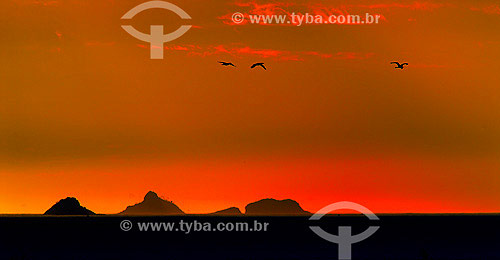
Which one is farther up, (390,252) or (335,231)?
(335,231)

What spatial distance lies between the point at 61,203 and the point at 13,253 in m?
105

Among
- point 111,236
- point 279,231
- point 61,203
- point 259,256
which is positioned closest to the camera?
→ point 259,256

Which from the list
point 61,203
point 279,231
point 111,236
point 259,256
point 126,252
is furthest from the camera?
point 61,203

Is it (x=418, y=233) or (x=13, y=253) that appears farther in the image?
(x=418, y=233)

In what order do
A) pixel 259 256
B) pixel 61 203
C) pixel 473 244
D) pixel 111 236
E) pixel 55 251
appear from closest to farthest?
pixel 259 256 < pixel 55 251 < pixel 473 244 < pixel 111 236 < pixel 61 203

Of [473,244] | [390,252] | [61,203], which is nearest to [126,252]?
[390,252]

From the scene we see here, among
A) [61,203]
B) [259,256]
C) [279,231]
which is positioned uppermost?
[61,203]

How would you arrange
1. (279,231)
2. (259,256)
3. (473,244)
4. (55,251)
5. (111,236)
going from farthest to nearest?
(279,231) < (111,236) < (473,244) < (55,251) < (259,256)

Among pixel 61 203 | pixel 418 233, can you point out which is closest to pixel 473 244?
pixel 418 233

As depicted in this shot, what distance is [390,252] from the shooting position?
75.2 metres

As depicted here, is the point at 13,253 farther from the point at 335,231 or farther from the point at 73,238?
the point at 335,231

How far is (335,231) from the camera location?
118375mm

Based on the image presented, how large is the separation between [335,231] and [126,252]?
153ft

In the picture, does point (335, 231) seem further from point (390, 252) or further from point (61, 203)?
point (61, 203)
